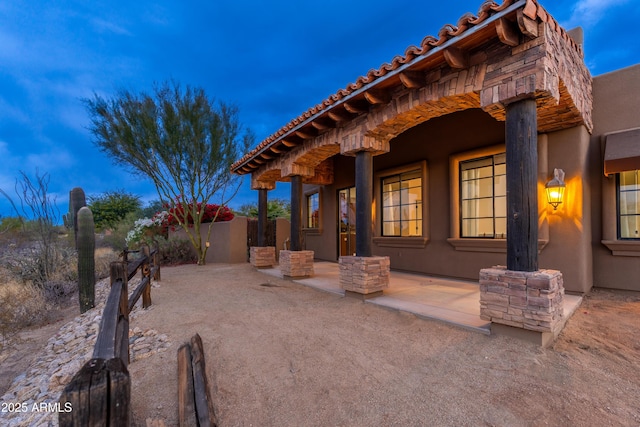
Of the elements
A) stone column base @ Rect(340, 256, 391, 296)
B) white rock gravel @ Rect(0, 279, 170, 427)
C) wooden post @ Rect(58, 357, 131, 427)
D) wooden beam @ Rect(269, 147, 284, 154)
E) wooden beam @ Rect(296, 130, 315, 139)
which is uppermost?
wooden beam @ Rect(296, 130, 315, 139)

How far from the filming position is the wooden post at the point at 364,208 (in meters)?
4.91

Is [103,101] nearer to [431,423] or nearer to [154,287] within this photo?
[154,287]

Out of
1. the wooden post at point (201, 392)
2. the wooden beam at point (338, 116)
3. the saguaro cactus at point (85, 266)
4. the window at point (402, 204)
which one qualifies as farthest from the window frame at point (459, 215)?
the saguaro cactus at point (85, 266)

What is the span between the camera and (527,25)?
288cm

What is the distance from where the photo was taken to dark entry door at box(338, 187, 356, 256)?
29.2ft

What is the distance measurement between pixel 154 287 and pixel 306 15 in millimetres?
60251

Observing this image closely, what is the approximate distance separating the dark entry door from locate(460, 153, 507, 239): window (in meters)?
3.39

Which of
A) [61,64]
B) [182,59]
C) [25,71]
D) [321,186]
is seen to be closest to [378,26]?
[182,59]

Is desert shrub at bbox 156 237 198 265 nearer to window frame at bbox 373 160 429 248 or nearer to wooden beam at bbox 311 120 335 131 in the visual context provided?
window frame at bbox 373 160 429 248

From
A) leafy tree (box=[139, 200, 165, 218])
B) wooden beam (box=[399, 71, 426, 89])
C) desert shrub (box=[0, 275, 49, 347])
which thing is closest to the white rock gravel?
desert shrub (box=[0, 275, 49, 347])

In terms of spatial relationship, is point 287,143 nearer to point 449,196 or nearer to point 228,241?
point 449,196

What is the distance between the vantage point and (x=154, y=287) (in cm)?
639

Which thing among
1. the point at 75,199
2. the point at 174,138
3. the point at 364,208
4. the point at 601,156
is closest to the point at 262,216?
the point at 174,138

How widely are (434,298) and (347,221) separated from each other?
184 inches
